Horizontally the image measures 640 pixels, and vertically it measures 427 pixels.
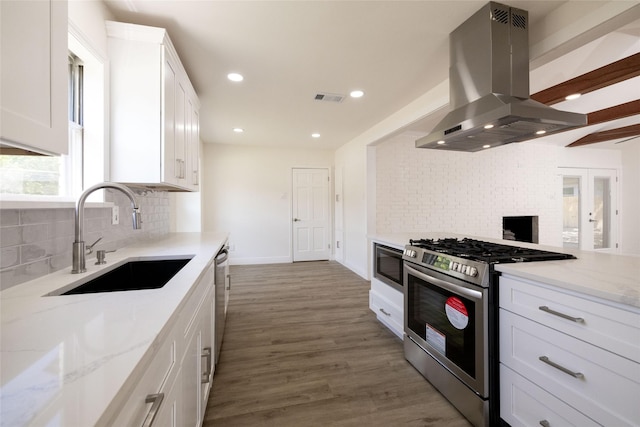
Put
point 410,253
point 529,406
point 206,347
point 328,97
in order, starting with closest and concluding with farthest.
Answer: point 529,406 → point 206,347 → point 410,253 → point 328,97

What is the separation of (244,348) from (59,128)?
2.07m

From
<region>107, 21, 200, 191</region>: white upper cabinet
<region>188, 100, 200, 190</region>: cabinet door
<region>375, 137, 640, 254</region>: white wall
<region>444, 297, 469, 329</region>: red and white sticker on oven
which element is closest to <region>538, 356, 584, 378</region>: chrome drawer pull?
<region>444, 297, 469, 329</region>: red and white sticker on oven

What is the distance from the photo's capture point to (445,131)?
1.99 metres

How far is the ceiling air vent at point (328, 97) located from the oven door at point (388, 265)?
5.77 ft

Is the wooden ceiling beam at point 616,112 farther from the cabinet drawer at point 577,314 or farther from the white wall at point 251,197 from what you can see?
the white wall at point 251,197

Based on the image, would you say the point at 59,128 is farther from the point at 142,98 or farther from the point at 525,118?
the point at 525,118

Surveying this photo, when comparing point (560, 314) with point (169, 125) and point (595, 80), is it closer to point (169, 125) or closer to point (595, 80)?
point (169, 125)

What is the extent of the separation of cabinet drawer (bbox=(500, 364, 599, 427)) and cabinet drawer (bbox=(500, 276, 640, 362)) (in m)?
0.33

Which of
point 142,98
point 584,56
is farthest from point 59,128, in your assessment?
point 584,56

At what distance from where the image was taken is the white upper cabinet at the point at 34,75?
27.8 inches

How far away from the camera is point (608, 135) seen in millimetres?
5043

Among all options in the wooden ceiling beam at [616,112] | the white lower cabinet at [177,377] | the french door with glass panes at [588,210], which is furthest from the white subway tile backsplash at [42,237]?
the french door with glass panes at [588,210]

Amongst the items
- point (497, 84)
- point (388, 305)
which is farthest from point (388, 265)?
point (497, 84)

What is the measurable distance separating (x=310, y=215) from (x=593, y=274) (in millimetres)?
4902
